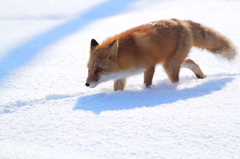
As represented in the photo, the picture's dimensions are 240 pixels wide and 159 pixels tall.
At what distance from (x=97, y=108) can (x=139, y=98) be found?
525mm

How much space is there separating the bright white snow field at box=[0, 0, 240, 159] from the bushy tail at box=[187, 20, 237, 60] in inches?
7.1

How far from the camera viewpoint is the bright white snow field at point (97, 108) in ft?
5.57

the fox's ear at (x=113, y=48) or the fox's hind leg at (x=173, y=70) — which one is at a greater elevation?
the fox's ear at (x=113, y=48)

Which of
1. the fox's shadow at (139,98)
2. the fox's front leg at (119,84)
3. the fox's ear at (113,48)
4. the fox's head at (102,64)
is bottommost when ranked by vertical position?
the fox's front leg at (119,84)

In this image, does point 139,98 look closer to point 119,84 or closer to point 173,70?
point 119,84

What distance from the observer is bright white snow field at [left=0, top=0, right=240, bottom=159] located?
170 cm

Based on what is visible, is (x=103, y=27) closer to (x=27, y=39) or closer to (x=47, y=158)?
(x=27, y=39)

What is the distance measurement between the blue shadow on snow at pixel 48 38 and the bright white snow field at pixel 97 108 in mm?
18

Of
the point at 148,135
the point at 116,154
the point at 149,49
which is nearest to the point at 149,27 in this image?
the point at 149,49

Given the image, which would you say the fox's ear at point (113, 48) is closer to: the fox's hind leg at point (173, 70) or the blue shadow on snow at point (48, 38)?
the fox's hind leg at point (173, 70)

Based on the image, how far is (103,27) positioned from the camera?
18.1 ft

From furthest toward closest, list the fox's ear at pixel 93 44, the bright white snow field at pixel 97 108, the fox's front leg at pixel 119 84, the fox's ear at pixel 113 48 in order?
the fox's front leg at pixel 119 84
the fox's ear at pixel 93 44
the fox's ear at pixel 113 48
the bright white snow field at pixel 97 108

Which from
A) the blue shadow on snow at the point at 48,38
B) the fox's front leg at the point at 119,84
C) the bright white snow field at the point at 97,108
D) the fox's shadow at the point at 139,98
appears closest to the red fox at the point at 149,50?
the fox's front leg at the point at 119,84

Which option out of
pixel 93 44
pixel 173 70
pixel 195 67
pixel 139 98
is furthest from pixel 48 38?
pixel 139 98
